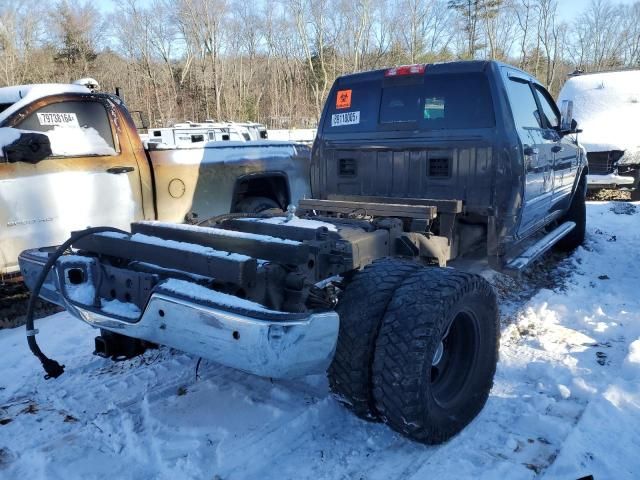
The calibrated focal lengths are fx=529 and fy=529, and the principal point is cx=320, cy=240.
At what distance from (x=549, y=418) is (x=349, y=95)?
3.15m

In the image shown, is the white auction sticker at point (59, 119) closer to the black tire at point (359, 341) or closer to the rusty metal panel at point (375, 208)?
the rusty metal panel at point (375, 208)

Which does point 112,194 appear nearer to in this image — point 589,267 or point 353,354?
point 353,354

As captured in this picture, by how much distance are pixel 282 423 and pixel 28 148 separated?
3347 millimetres

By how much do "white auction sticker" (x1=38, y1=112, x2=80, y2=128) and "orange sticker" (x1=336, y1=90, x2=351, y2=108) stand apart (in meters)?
2.53

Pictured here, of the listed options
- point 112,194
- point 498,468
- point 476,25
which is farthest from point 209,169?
point 476,25

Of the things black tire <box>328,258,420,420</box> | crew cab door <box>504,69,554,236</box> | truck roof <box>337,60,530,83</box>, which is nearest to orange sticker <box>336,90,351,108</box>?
truck roof <box>337,60,530,83</box>

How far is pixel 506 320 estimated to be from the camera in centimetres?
452

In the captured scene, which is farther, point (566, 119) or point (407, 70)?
point (566, 119)

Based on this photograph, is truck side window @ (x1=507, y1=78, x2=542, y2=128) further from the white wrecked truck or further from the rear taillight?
the white wrecked truck

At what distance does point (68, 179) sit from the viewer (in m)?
4.91

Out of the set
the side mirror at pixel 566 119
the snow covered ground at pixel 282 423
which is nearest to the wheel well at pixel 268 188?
the snow covered ground at pixel 282 423

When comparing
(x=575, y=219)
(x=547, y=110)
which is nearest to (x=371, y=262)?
(x=547, y=110)

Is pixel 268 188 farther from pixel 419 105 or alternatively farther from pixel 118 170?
pixel 419 105

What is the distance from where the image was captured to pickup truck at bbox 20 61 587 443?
7.86 feet
